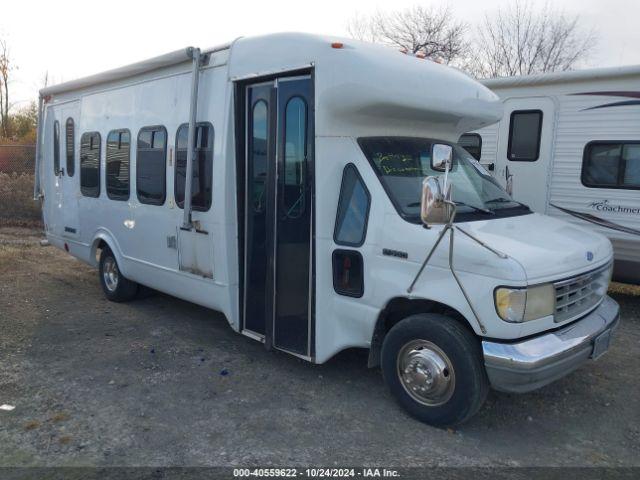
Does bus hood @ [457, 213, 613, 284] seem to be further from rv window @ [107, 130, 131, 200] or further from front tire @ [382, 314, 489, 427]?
rv window @ [107, 130, 131, 200]

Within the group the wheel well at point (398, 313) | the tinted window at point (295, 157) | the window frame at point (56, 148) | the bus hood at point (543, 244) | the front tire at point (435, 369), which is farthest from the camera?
the window frame at point (56, 148)

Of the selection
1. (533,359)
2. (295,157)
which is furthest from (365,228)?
(533,359)

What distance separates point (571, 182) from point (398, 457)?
5214 millimetres

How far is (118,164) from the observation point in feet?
21.9

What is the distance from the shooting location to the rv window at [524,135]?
7.68 m

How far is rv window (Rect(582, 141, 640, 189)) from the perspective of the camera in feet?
22.6

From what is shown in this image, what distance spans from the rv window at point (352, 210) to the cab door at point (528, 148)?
4081mm

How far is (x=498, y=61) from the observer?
23.4 metres

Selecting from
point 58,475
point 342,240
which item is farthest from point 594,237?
point 58,475

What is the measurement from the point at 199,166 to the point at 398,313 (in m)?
2.41

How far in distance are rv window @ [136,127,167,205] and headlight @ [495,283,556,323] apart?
12.3 feet

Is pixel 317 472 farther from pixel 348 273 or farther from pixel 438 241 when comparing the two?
pixel 438 241

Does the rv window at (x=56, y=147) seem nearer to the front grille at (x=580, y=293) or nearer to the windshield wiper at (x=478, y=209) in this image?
the windshield wiper at (x=478, y=209)

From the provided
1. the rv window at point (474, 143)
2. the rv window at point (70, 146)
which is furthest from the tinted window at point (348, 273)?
the rv window at point (70, 146)
